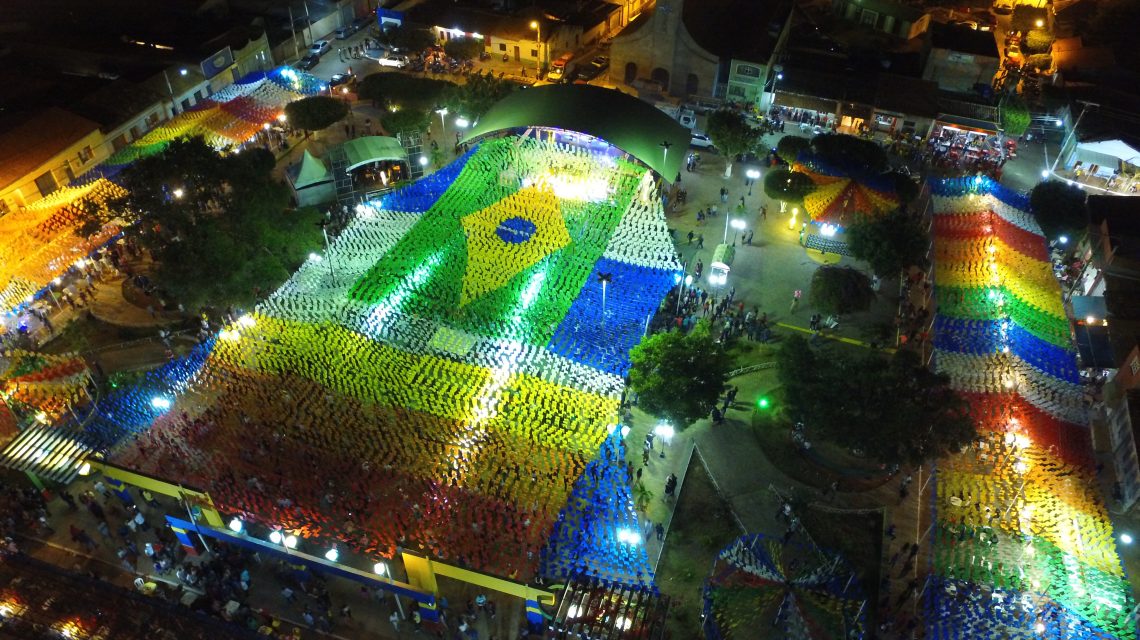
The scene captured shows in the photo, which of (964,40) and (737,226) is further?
(964,40)

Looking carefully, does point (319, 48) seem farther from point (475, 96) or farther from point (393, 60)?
point (475, 96)

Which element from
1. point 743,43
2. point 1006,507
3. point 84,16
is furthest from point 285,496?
point 84,16

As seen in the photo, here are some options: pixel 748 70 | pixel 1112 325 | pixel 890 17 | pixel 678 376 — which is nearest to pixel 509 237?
pixel 678 376

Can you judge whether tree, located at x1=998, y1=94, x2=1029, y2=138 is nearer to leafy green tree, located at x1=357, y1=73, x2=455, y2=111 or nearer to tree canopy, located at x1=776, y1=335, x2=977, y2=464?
tree canopy, located at x1=776, y1=335, x2=977, y2=464

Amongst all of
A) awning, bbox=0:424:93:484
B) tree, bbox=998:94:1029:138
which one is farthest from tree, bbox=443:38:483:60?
awning, bbox=0:424:93:484

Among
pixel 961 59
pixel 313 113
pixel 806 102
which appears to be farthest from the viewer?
→ pixel 961 59

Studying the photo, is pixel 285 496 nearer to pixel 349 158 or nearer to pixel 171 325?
pixel 171 325
